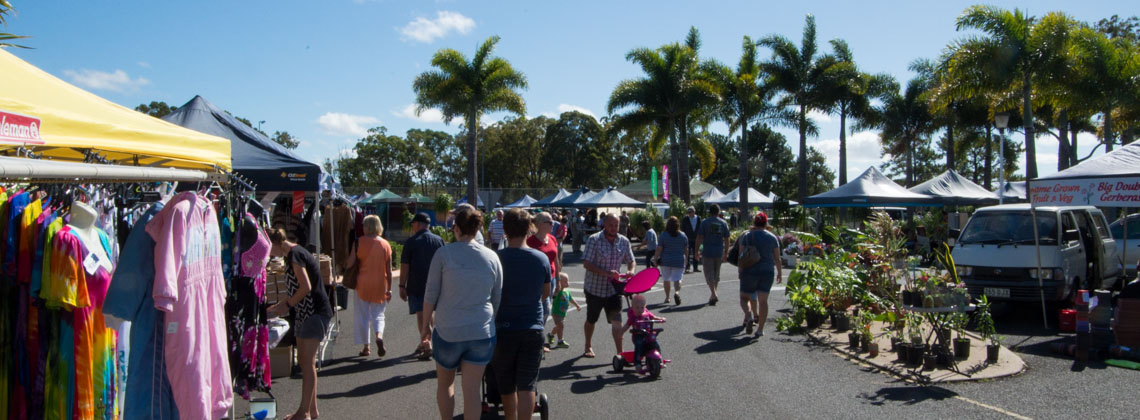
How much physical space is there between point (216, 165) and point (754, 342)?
6.80 m

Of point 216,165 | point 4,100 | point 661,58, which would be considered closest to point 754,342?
point 216,165

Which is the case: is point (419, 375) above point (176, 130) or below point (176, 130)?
below

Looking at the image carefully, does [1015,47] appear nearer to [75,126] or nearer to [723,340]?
[723,340]

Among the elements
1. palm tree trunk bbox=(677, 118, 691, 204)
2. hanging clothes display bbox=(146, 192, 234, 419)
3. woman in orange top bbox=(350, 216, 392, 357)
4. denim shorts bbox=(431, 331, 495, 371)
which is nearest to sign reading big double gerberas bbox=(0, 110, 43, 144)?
hanging clothes display bbox=(146, 192, 234, 419)

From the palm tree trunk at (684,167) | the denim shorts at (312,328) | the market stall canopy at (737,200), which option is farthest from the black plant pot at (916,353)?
the market stall canopy at (737,200)

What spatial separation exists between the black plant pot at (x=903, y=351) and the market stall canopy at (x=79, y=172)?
6.82m

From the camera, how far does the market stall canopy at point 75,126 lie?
278 cm

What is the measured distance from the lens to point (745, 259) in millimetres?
8945

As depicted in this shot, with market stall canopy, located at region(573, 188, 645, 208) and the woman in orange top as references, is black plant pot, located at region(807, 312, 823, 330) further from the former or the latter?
market stall canopy, located at region(573, 188, 645, 208)

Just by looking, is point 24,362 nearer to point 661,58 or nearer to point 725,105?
point 661,58

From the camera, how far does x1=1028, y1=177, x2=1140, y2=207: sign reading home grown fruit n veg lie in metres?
8.38

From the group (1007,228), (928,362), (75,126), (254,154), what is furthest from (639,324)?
(1007,228)

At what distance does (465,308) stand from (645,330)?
3114mm

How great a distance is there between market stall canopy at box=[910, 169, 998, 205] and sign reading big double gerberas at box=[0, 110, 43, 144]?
928 inches
